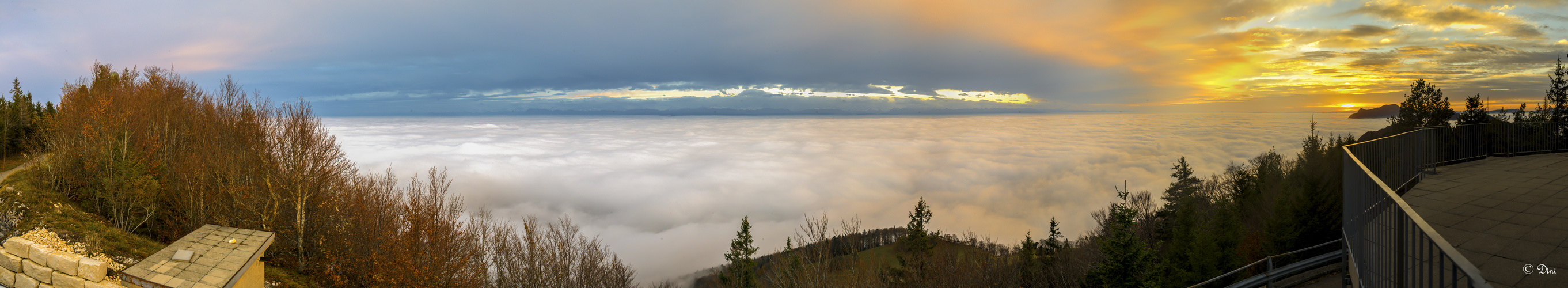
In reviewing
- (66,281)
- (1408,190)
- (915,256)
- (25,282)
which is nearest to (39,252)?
(25,282)

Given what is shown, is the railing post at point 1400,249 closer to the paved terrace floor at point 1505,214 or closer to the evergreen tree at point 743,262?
the paved terrace floor at point 1505,214

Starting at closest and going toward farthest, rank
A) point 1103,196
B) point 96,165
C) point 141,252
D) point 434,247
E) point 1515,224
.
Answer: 1. point 1515,224
2. point 141,252
3. point 96,165
4. point 434,247
5. point 1103,196

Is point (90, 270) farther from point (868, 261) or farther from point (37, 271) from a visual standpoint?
point (868, 261)

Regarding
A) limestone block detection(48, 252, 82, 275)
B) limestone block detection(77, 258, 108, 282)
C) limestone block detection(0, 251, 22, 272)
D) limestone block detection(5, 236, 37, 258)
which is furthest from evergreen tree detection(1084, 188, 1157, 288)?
limestone block detection(0, 251, 22, 272)

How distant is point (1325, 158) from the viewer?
128ft

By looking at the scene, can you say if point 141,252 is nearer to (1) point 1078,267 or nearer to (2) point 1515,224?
(2) point 1515,224

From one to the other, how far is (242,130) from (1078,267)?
2224 inches

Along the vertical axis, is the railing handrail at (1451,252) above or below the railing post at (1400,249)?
above

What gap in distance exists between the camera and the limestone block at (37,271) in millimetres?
12891

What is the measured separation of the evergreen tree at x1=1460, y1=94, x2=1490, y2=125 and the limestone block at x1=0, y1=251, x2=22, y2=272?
50.8 metres

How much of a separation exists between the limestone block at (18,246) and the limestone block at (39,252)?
46mm

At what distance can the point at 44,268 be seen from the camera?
12914mm

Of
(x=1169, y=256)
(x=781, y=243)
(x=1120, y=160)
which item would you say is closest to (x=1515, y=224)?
(x=1169, y=256)

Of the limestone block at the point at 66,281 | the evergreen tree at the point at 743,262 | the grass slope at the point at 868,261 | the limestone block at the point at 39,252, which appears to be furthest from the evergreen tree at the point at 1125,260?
the limestone block at the point at 39,252
